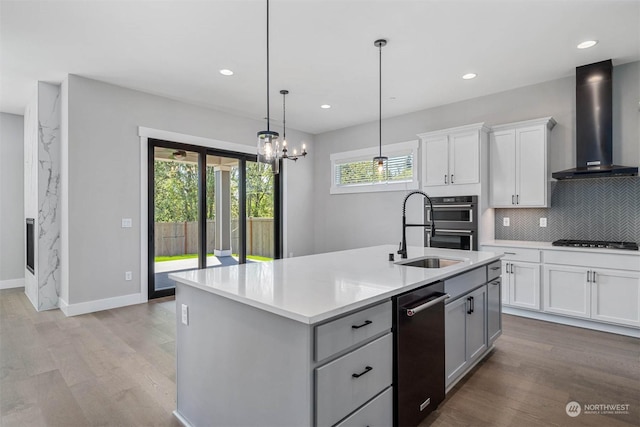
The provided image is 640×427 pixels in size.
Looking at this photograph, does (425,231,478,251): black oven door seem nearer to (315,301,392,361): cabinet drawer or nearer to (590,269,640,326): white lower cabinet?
(590,269,640,326): white lower cabinet

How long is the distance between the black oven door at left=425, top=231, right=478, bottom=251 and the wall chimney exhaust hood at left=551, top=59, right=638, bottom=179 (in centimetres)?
120

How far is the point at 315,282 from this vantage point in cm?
186

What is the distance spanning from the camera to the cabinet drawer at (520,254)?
154 inches

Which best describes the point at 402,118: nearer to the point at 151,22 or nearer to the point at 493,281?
the point at 493,281

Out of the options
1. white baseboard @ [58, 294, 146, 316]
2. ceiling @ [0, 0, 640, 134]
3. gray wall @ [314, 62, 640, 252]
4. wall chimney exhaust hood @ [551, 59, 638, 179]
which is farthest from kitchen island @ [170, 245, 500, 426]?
gray wall @ [314, 62, 640, 252]

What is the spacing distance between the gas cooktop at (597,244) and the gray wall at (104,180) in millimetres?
5394

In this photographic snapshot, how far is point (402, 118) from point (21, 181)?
6634 millimetres

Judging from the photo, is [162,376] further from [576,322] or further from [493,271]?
[576,322]

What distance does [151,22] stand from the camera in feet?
9.68

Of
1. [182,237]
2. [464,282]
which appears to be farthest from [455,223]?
[182,237]

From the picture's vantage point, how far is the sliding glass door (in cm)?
496

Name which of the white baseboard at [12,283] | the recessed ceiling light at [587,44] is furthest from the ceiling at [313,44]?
the white baseboard at [12,283]

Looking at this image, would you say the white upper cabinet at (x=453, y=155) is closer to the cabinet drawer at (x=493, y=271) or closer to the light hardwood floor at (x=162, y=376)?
the cabinet drawer at (x=493, y=271)

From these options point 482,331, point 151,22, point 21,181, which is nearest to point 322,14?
point 151,22
